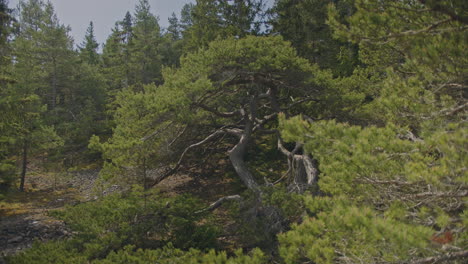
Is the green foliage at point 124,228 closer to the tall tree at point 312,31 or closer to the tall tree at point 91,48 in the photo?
the tall tree at point 312,31

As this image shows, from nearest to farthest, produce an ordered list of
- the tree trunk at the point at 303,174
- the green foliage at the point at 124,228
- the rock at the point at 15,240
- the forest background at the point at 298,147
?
the forest background at the point at 298,147, the green foliage at the point at 124,228, the tree trunk at the point at 303,174, the rock at the point at 15,240

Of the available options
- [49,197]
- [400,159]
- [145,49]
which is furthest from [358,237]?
[145,49]

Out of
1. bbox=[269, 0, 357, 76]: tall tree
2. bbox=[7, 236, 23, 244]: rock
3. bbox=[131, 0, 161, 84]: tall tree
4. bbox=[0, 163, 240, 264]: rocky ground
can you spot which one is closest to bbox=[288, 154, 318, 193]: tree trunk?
bbox=[0, 163, 240, 264]: rocky ground

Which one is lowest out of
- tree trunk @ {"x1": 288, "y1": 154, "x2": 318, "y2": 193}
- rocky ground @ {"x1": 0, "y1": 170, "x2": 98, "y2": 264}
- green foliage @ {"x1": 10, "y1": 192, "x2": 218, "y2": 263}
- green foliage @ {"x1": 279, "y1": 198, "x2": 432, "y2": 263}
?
rocky ground @ {"x1": 0, "y1": 170, "x2": 98, "y2": 264}

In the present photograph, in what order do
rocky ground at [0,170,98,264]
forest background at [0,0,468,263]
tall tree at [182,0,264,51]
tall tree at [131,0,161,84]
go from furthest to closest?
1. tall tree at [131,0,161,84]
2. tall tree at [182,0,264,51]
3. rocky ground at [0,170,98,264]
4. forest background at [0,0,468,263]

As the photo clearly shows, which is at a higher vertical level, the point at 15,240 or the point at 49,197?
the point at 15,240

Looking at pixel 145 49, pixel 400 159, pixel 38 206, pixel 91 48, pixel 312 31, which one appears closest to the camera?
pixel 400 159

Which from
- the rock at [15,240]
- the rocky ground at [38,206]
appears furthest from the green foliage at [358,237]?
the rock at [15,240]

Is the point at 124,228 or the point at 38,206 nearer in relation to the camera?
the point at 124,228

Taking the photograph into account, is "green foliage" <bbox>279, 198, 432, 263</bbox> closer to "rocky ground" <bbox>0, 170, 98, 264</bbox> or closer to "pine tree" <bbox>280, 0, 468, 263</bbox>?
"pine tree" <bbox>280, 0, 468, 263</bbox>

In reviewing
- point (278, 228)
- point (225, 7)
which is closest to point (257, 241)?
point (278, 228)

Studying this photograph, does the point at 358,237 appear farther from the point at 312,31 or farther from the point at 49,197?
the point at 312,31

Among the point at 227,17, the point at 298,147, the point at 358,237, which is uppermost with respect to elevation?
the point at 227,17

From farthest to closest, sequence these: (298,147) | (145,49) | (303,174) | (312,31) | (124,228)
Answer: (145,49)
(312,31)
(303,174)
(298,147)
(124,228)
